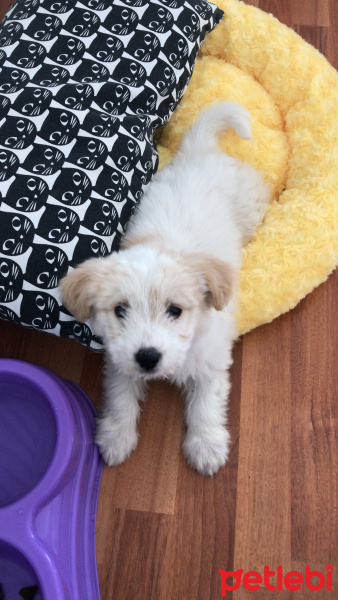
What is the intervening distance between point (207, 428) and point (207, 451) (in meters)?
0.08

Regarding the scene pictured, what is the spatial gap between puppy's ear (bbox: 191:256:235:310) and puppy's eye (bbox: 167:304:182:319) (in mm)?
105

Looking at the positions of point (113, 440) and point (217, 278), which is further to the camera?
point (113, 440)

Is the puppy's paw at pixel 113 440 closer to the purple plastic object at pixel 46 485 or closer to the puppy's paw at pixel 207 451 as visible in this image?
the purple plastic object at pixel 46 485

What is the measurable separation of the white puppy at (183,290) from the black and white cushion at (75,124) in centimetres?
14

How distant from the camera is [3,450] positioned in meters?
1.65

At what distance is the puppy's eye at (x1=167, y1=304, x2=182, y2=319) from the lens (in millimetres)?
1299

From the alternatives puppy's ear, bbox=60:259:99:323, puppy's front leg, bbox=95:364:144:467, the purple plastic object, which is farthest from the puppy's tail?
the purple plastic object

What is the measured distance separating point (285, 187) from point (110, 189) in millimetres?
851

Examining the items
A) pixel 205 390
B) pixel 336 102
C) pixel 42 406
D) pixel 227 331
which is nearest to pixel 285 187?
pixel 336 102

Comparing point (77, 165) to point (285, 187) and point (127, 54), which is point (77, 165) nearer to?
point (127, 54)

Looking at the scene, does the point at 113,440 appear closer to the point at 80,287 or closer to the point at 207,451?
the point at 207,451

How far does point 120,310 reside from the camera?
4.32ft

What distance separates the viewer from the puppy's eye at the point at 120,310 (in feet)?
4.28

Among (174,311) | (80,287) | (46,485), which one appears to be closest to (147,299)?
(174,311)
